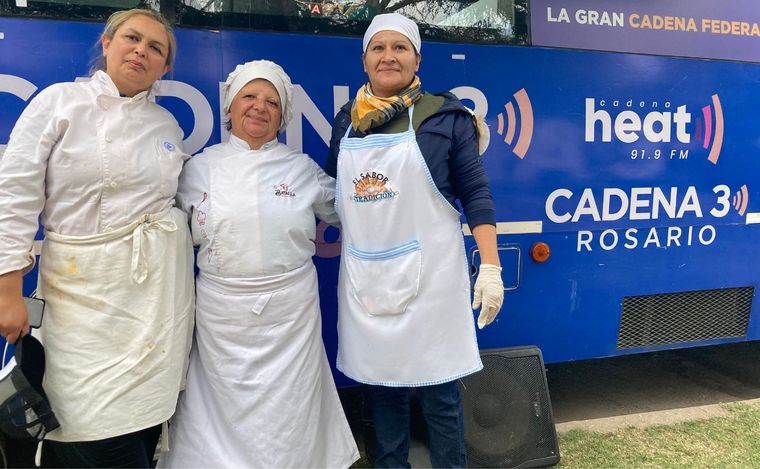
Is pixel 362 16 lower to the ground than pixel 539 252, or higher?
higher

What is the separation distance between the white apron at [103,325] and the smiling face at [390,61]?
34.1 inches

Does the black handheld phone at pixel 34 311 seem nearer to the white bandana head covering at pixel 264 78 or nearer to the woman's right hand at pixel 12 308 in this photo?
the woman's right hand at pixel 12 308

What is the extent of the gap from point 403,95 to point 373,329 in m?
0.82

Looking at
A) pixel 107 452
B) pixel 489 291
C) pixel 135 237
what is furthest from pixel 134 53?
pixel 489 291

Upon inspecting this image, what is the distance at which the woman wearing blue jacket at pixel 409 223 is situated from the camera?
1.86 m

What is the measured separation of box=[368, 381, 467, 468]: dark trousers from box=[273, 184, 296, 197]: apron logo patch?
2.64ft

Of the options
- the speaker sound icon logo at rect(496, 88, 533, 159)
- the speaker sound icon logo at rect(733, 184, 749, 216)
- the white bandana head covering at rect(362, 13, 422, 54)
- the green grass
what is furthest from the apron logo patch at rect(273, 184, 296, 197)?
the speaker sound icon logo at rect(733, 184, 749, 216)

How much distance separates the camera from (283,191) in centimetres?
186

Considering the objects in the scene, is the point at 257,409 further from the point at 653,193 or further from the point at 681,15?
the point at 681,15

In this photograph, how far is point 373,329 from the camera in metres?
1.93

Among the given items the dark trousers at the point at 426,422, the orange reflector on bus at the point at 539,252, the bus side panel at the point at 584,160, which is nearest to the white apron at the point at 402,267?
the dark trousers at the point at 426,422

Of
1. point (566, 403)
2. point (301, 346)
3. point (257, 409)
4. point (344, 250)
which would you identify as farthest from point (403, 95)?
point (566, 403)

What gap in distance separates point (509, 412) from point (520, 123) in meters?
1.31

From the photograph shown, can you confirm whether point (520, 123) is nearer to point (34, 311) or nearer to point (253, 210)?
point (253, 210)
